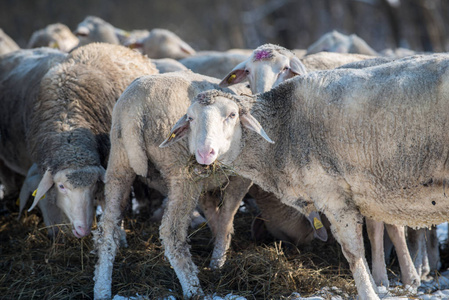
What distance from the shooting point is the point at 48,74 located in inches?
210

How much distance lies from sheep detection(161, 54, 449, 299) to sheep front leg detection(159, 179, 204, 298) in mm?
21

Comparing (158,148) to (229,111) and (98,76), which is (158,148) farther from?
(98,76)

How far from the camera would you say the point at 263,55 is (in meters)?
4.90

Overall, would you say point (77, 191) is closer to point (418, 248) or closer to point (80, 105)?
point (80, 105)

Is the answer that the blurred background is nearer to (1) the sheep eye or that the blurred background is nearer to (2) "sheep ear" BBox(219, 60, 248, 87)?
(2) "sheep ear" BBox(219, 60, 248, 87)

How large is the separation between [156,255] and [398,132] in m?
2.07

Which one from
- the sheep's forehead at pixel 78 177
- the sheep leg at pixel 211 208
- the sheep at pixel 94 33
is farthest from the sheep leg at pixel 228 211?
the sheep at pixel 94 33

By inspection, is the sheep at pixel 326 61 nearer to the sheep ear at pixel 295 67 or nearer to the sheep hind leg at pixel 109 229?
the sheep ear at pixel 295 67

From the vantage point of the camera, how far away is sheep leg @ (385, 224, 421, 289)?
173 inches

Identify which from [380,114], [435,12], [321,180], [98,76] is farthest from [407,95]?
[435,12]

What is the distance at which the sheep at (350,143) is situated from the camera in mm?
3375

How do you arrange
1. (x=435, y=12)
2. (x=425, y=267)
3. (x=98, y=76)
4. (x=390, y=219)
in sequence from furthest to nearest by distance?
1. (x=435, y=12)
2. (x=98, y=76)
3. (x=425, y=267)
4. (x=390, y=219)

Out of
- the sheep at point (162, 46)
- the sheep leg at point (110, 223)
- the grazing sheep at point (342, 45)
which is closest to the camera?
the sheep leg at point (110, 223)

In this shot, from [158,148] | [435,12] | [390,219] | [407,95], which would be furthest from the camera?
[435,12]
